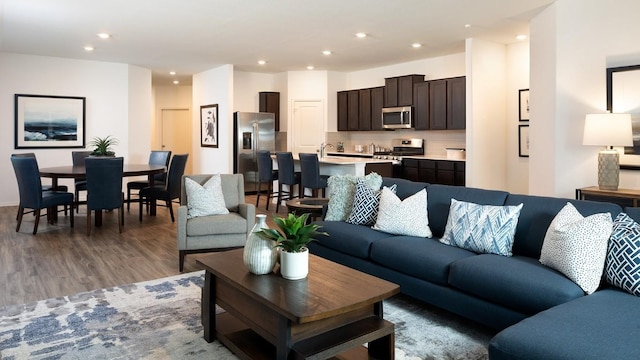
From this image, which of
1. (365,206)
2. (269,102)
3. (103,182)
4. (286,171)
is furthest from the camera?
(269,102)

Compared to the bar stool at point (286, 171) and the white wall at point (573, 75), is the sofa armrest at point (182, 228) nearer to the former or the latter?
the bar stool at point (286, 171)

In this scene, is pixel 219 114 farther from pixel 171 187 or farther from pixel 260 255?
pixel 260 255

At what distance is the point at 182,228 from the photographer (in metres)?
4.09

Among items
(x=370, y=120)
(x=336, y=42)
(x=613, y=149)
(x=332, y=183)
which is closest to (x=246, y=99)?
(x=370, y=120)

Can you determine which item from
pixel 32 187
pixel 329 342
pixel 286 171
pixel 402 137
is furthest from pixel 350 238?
pixel 402 137

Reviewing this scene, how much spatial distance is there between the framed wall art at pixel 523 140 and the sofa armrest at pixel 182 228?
520cm

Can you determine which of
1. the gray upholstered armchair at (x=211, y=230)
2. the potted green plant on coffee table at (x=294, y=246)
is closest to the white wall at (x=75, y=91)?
the gray upholstered armchair at (x=211, y=230)

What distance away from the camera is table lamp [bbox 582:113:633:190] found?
4.19 metres

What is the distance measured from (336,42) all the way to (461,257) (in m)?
4.81

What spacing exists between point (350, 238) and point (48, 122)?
23.3ft

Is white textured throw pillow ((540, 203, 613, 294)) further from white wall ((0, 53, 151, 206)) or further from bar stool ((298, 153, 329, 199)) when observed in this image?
white wall ((0, 53, 151, 206))

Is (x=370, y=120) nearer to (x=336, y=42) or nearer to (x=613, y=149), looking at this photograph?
(x=336, y=42)

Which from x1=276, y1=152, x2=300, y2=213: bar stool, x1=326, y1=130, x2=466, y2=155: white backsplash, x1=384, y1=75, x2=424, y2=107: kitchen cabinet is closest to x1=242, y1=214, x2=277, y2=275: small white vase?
x1=276, y1=152, x2=300, y2=213: bar stool

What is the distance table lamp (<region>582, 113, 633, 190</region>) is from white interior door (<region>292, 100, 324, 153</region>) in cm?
603
